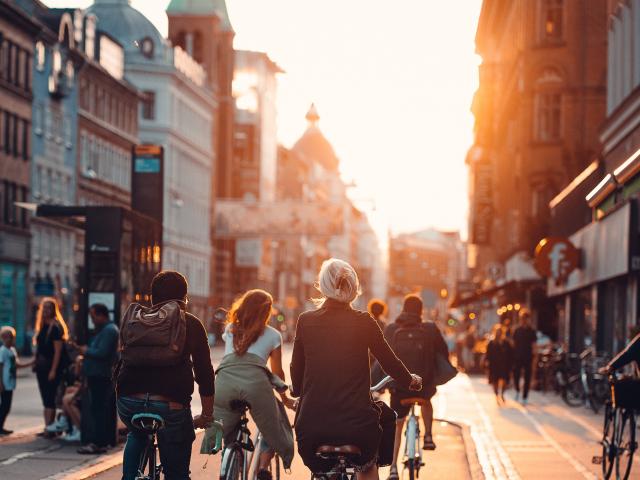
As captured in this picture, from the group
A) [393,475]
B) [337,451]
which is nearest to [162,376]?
[337,451]

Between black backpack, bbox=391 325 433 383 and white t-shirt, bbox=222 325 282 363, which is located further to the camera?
black backpack, bbox=391 325 433 383

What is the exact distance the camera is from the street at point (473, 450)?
17.5 meters

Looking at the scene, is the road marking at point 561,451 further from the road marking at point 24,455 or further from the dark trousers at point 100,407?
the road marking at point 24,455

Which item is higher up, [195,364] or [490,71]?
[490,71]

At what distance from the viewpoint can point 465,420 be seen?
91.4 ft

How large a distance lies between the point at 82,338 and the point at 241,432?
367 inches

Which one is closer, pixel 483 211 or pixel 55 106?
pixel 55 106

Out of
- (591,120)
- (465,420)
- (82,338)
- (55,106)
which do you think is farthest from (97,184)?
(82,338)

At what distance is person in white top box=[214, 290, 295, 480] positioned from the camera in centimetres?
1211

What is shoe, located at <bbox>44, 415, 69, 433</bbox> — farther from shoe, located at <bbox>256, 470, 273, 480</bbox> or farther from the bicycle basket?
shoe, located at <bbox>256, 470, 273, 480</bbox>

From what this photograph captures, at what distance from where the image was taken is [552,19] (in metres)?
57.0

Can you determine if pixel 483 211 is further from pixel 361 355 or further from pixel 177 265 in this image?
pixel 361 355

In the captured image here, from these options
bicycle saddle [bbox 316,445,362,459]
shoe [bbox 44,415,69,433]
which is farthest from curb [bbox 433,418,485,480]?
bicycle saddle [bbox 316,445,362,459]

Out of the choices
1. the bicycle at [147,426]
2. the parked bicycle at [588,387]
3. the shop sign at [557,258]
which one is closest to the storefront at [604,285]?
the shop sign at [557,258]
